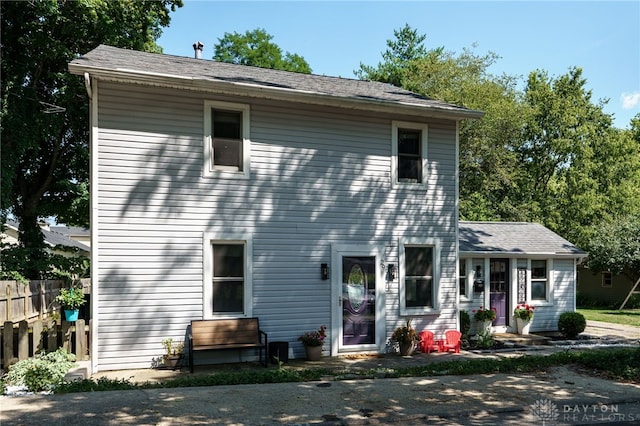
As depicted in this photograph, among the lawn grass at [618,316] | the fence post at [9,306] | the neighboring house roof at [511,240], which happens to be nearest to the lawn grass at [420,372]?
the fence post at [9,306]

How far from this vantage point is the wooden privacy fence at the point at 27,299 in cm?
921

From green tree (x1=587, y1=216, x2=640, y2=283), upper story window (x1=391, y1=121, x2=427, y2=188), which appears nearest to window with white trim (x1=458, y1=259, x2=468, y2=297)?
upper story window (x1=391, y1=121, x2=427, y2=188)

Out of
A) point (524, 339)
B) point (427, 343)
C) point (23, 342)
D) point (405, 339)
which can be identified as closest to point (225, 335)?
point (23, 342)

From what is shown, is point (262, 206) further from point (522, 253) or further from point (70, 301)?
point (522, 253)

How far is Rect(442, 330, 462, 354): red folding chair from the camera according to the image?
38.4 feet

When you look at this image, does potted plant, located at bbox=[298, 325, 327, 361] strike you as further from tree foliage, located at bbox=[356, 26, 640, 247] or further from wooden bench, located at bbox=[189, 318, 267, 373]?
tree foliage, located at bbox=[356, 26, 640, 247]

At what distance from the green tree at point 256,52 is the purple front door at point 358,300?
90.9 feet

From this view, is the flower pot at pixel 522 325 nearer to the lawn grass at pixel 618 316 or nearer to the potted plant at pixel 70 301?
the lawn grass at pixel 618 316

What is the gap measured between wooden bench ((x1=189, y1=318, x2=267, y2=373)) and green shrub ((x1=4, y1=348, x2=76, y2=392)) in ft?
7.36

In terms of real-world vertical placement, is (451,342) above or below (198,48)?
below

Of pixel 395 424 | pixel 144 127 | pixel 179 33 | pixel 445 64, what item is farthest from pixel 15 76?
pixel 445 64

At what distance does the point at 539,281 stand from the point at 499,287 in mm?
1542

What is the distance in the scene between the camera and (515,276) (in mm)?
14883

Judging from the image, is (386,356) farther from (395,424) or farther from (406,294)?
(395,424)
